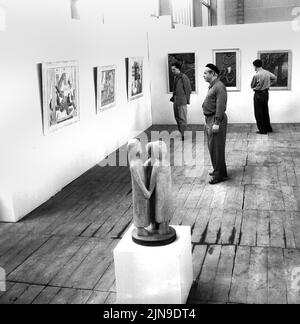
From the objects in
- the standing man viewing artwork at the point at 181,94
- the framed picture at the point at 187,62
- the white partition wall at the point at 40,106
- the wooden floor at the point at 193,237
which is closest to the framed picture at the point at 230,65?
the framed picture at the point at 187,62

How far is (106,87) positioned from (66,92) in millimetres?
2195

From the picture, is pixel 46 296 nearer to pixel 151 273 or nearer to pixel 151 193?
pixel 151 273

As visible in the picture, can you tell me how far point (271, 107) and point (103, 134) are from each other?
6233 millimetres

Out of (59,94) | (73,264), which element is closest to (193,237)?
(73,264)

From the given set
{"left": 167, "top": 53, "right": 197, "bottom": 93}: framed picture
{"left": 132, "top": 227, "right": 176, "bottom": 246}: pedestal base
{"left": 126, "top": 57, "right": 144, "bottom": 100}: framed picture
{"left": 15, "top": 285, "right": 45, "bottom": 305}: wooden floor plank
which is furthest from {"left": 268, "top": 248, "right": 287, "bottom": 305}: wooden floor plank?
{"left": 167, "top": 53, "right": 197, "bottom": 93}: framed picture

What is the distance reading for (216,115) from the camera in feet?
26.3

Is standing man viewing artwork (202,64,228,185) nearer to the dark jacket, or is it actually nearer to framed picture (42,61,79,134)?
framed picture (42,61,79,134)

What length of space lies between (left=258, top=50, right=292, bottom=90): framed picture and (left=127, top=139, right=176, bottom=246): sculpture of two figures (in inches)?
417

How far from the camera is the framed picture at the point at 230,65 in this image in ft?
Result: 46.7

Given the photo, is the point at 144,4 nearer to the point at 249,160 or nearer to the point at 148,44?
the point at 148,44

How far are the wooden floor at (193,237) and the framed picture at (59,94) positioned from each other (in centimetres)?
132

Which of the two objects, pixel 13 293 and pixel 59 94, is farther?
pixel 59 94

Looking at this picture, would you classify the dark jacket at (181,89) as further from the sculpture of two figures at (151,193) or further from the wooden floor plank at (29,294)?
the wooden floor plank at (29,294)

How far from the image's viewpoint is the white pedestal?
4.29 metres
